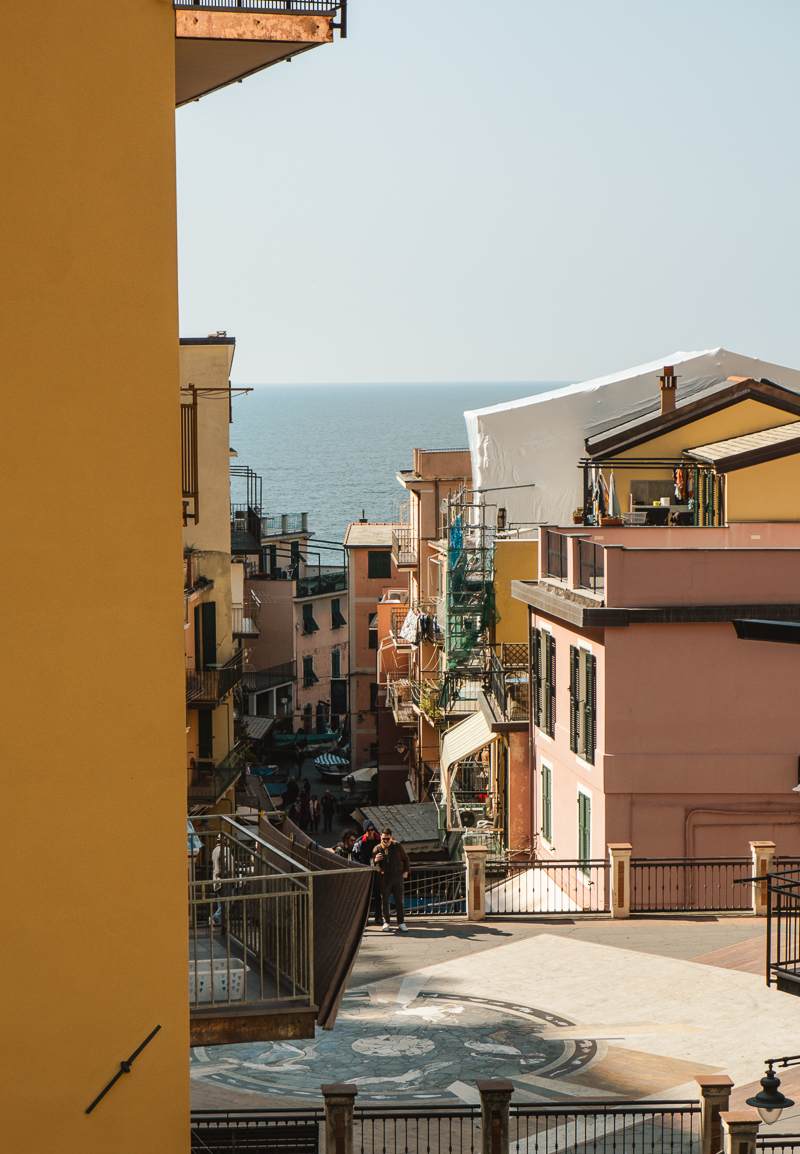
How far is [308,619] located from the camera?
215ft

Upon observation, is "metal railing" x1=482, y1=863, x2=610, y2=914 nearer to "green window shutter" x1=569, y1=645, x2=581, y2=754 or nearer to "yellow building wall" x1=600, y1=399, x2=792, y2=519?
"green window shutter" x1=569, y1=645, x2=581, y2=754

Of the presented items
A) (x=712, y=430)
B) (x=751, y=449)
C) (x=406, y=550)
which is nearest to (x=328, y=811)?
(x=406, y=550)

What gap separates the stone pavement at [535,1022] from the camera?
14.3 meters

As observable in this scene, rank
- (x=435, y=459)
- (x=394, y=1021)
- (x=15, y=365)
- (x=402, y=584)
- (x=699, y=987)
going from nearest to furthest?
(x=15, y=365)
(x=394, y=1021)
(x=699, y=987)
(x=435, y=459)
(x=402, y=584)

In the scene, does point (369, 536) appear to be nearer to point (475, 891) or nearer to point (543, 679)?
point (543, 679)

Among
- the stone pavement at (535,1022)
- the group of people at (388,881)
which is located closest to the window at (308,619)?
the group of people at (388,881)

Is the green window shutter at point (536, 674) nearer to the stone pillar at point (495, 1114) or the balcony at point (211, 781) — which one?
the balcony at point (211, 781)

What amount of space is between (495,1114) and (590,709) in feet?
40.7

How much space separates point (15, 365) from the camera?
6852mm

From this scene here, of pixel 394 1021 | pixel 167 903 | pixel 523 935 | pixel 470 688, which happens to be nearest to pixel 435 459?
pixel 470 688

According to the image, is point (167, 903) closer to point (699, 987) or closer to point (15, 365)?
point (15, 365)

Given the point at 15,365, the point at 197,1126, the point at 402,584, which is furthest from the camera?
the point at 402,584

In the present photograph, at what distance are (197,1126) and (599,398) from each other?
28376 mm

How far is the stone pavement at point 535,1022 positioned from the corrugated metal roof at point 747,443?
37.7 ft
